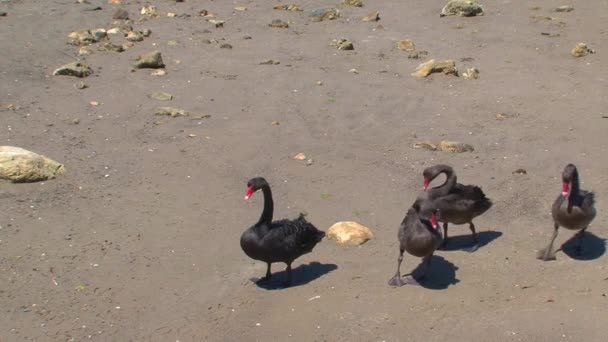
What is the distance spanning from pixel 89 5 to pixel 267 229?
1474 centimetres

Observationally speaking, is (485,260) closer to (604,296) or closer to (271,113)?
(604,296)

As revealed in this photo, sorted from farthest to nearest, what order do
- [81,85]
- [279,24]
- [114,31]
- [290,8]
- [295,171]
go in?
[290,8] < [279,24] < [114,31] < [81,85] < [295,171]

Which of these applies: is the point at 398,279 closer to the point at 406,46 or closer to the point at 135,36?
the point at 406,46

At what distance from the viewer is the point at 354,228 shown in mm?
9750

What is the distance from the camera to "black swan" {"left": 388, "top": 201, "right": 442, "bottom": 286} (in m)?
8.34

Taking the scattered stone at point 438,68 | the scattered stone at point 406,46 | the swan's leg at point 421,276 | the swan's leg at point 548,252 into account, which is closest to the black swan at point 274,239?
the swan's leg at point 421,276

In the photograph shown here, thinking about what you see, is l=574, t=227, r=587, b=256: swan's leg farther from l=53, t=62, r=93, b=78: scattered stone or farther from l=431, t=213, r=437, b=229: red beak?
l=53, t=62, r=93, b=78: scattered stone

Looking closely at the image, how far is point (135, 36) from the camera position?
18.3m

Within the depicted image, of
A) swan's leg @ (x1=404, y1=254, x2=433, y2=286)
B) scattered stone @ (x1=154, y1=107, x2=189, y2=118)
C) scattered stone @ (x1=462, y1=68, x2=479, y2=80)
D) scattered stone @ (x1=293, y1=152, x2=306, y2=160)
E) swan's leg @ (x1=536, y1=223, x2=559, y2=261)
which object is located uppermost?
swan's leg @ (x1=536, y1=223, x2=559, y2=261)

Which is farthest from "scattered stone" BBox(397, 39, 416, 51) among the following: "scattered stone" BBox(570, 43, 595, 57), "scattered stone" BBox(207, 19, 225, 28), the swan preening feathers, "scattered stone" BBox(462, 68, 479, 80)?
the swan preening feathers

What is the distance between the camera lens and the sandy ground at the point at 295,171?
26.5 ft

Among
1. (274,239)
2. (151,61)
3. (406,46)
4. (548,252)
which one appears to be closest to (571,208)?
(548,252)

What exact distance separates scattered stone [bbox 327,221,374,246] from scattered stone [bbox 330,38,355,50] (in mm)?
8442

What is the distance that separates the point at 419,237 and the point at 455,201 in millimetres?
1236
